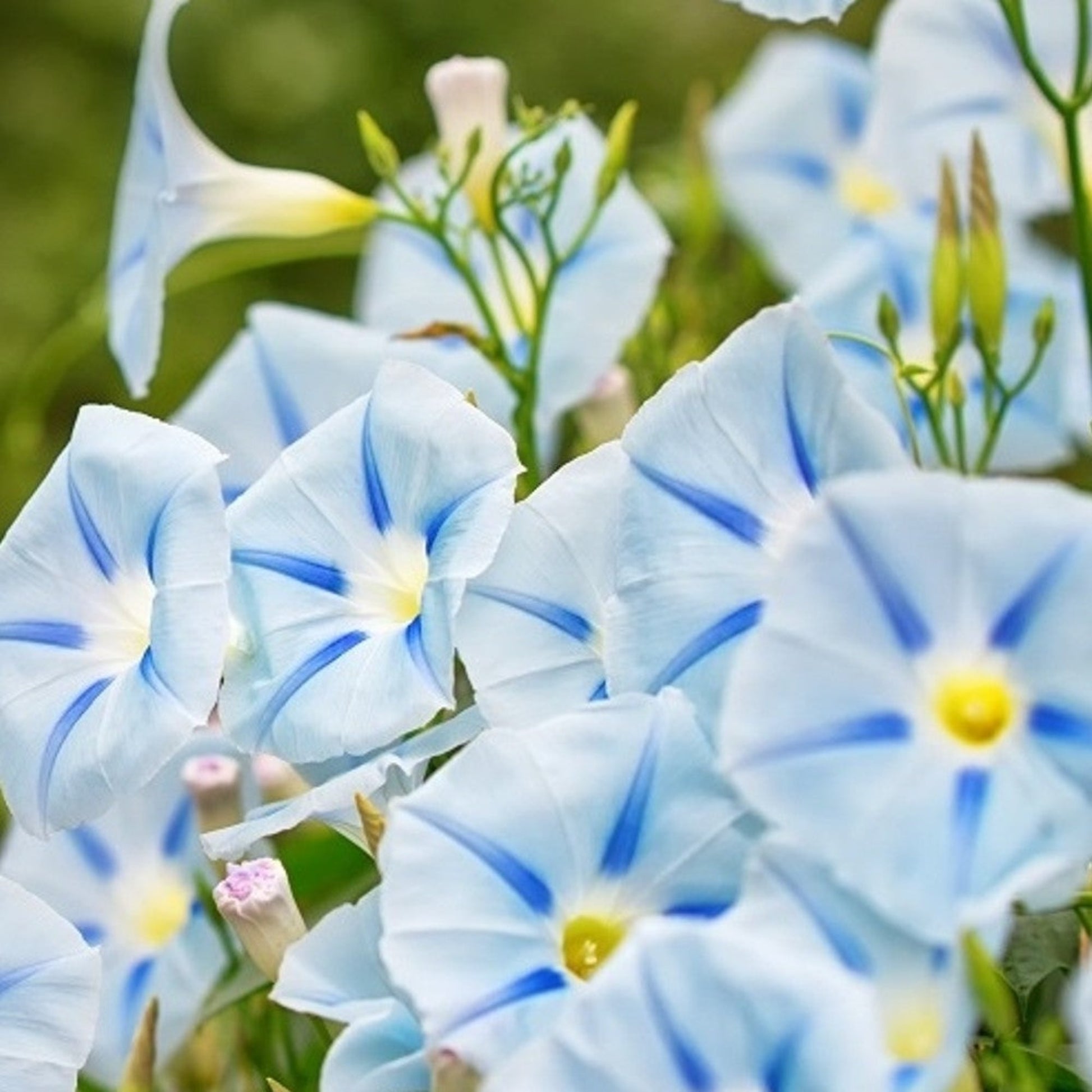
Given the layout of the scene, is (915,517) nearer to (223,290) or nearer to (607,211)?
(607,211)

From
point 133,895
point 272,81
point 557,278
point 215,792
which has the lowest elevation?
point 272,81

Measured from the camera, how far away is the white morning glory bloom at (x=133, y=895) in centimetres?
95

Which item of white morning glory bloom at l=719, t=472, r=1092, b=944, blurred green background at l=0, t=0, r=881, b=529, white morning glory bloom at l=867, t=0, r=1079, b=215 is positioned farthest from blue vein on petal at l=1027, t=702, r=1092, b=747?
blurred green background at l=0, t=0, r=881, b=529

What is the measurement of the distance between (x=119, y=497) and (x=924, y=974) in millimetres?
279

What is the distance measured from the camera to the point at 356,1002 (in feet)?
2.23

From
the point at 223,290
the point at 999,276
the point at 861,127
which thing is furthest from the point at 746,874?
the point at 223,290

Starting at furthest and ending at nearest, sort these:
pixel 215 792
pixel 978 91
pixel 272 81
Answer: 1. pixel 272 81
2. pixel 978 91
3. pixel 215 792

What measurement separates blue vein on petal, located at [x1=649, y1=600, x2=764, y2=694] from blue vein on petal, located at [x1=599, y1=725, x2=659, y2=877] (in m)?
0.02

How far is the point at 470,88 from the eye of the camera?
1.00 meters

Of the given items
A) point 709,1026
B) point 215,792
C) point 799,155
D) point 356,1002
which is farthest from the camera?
point 799,155

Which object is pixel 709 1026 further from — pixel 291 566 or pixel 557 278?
pixel 557 278

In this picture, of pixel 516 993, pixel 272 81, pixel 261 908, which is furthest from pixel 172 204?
pixel 272 81

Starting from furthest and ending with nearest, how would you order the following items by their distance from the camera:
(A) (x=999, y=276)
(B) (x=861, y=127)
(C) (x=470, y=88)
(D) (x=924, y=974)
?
(B) (x=861, y=127)
(C) (x=470, y=88)
(A) (x=999, y=276)
(D) (x=924, y=974)

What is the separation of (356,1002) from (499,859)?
0.07m
